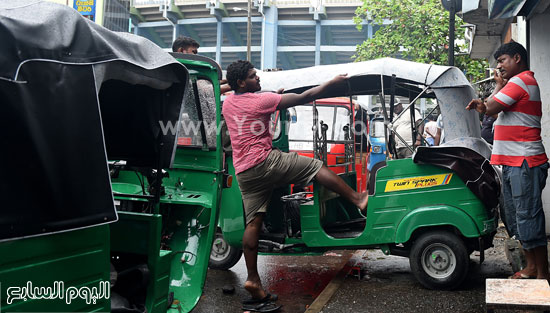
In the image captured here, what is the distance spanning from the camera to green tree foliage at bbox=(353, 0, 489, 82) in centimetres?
1515

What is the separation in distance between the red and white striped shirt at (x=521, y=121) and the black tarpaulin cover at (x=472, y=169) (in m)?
0.38

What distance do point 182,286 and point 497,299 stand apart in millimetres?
2580

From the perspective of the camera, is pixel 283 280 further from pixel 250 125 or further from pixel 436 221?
pixel 250 125

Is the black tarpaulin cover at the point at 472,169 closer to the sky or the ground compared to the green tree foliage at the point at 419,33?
closer to the ground

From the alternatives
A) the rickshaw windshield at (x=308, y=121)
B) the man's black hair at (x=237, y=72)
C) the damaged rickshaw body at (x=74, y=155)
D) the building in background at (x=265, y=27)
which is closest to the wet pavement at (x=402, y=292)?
the damaged rickshaw body at (x=74, y=155)

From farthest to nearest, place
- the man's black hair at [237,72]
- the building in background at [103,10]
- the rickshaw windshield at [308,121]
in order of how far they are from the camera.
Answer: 1. the building in background at [103,10]
2. the rickshaw windshield at [308,121]
3. the man's black hair at [237,72]

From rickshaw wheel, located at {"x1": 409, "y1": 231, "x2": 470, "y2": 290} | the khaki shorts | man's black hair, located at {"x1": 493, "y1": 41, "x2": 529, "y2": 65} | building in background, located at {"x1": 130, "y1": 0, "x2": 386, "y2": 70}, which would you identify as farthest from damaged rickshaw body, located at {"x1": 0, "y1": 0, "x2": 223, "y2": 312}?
building in background, located at {"x1": 130, "y1": 0, "x2": 386, "y2": 70}

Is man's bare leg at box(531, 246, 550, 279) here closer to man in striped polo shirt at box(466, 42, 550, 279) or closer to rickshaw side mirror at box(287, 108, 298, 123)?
man in striped polo shirt at box(466, 42, 550, 279)

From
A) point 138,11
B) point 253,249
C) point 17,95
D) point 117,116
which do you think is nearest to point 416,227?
point 253,249

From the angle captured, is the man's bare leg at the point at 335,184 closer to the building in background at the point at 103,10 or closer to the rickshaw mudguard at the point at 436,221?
the rickshaw mudguard at the point at 436,221

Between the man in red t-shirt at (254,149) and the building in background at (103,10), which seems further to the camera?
the building in background at (103,10)

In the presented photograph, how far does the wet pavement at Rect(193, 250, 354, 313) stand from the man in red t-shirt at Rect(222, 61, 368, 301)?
0.37 m

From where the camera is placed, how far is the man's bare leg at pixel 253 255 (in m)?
4.96

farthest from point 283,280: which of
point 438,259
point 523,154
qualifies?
point 523,154
